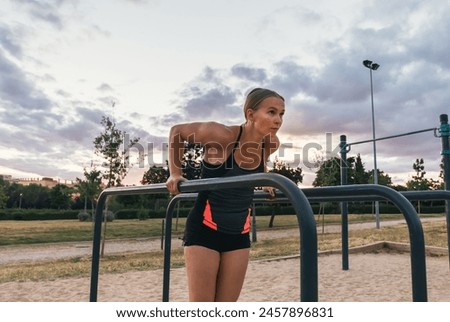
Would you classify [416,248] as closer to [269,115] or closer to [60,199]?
[269,115]

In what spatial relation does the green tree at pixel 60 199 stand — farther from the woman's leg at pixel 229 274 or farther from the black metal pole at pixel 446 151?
the woman's leg at pixel 229 274

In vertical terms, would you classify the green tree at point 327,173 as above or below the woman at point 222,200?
above

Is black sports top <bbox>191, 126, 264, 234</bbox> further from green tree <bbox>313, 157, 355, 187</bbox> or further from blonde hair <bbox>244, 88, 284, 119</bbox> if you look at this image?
green tree <bbox>313, 157, 355, 187</bbox>

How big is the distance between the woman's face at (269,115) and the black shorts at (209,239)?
0.53 m

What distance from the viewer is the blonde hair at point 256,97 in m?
2.07

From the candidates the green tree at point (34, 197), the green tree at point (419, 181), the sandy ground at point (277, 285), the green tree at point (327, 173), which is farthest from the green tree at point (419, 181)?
the green tree at point (34, 197)

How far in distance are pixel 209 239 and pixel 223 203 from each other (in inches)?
7.1

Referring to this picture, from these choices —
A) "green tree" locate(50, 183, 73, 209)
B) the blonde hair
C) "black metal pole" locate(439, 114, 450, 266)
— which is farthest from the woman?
"green tree" locate(50, 183, 73, 209)

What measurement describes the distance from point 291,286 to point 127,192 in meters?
3.36

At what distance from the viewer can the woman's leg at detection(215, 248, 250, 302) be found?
2.09 meters

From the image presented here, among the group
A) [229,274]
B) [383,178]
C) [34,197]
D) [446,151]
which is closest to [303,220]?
[229,274]
